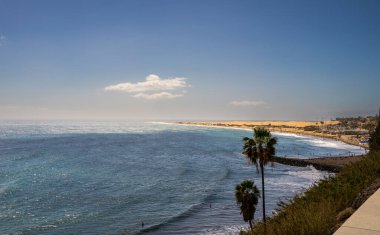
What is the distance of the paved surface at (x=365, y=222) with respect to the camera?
8.10 metres

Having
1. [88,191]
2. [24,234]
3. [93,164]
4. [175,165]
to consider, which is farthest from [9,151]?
[24,234]

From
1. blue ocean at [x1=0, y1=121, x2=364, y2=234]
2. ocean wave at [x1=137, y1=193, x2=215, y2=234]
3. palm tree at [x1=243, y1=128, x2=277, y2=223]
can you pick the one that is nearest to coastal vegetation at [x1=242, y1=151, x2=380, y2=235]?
palm tree at [x1=243, y1=128, x2=277, y2=223]

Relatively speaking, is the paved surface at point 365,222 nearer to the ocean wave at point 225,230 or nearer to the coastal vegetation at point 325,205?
the coastal vegetation at point 325,205

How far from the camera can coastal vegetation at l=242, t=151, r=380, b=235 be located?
10077 millimetres

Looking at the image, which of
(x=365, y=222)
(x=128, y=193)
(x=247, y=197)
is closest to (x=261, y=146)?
(x=247, y=197)

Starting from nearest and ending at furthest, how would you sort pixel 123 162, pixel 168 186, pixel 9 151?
1. pixel 168 186
2. pixel 123 162
3. pixel 9 151

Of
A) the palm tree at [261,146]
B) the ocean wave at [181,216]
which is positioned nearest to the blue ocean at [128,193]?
the ocean wave at [181,216]

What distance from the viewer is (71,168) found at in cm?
8175

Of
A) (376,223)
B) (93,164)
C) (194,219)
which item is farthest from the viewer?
(93,164)

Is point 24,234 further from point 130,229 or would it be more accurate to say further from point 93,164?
point 93,164

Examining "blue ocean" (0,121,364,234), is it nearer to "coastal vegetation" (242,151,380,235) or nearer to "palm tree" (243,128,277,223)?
"palm tree" (243,128,277,223)

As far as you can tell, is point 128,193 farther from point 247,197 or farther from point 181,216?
point 247,197

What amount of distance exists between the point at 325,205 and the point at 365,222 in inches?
143

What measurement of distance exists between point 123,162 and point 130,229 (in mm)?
54580
